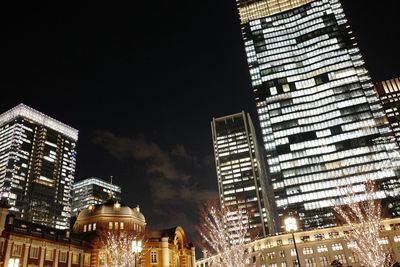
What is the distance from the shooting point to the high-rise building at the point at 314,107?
128625 mm

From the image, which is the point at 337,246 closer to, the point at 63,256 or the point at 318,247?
the point at 318,247

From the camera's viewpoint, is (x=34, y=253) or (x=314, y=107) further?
(x=314, y=107)

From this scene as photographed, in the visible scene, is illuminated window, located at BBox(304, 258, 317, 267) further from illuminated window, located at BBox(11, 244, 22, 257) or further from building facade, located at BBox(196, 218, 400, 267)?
illuminated window, located at BBox(11, 244, 22, 257)

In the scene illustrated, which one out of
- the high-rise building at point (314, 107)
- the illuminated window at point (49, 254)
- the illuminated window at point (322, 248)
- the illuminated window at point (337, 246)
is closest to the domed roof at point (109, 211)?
the illuminated window at point (49, 254)

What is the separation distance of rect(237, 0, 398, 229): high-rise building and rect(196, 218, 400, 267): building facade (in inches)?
1372

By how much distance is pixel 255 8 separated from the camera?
7215 inches

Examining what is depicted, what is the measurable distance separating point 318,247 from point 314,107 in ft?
238

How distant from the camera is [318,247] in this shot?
293 feet

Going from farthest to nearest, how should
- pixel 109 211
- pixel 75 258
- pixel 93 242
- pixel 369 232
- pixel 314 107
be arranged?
pixel 314 107 → pixel 109 211 → pixel 93 242 → pixel 75 258 → pixel 369 232

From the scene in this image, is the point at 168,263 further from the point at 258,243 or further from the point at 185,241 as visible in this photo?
the point at 258,243

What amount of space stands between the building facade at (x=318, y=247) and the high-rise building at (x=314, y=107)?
34.8m

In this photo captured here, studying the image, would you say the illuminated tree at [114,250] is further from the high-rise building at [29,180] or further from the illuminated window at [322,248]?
the high-rise building at [29,180]

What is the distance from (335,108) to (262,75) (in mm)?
37426

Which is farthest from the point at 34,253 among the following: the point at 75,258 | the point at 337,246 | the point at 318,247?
the point at 337,246
